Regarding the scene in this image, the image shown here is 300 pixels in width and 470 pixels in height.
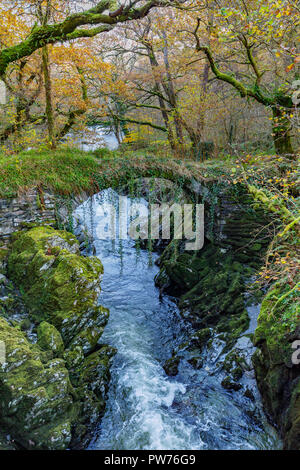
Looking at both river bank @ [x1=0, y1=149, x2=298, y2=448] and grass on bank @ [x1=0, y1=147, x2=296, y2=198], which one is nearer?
river bank @ [x1=0, y1=149, x2=298, y2=448]

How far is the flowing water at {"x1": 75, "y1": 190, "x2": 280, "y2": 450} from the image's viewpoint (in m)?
3.60

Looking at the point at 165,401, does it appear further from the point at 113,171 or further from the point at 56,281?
the point at 113,171

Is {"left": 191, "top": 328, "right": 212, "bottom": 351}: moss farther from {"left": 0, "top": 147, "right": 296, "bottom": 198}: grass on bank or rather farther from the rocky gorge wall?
{"left": 0, "top": 147, "right": 296, "bottom": 198}: grass on bank

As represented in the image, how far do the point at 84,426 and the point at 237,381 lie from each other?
7.90 feet

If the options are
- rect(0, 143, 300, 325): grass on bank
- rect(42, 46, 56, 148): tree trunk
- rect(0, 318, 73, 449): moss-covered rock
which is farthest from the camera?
rect(42, 46, 56, 148): tree trunk

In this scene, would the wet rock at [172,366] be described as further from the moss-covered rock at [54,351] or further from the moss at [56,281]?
the moss at [56,281]

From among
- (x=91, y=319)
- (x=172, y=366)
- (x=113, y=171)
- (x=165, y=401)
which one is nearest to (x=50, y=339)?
(x=91, y=319)

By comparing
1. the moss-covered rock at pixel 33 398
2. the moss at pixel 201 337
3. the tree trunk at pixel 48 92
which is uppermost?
the tree trunk at pixel 48 92

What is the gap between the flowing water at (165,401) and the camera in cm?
360

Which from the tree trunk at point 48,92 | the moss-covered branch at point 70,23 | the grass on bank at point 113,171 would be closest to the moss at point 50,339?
the grass on bank at point 113,171

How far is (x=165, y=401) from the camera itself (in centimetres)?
430

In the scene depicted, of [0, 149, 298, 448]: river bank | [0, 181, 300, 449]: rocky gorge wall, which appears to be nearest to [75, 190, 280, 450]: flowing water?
[0, 149, 298, 448]: river bank

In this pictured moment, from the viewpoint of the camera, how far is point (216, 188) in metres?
7.66

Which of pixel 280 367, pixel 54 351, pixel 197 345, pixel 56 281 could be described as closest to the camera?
pixel 280 367
